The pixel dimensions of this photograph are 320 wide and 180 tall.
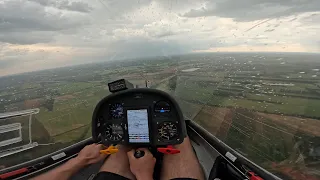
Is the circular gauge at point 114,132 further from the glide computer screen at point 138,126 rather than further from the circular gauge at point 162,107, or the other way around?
the circular gauge at point 162,107

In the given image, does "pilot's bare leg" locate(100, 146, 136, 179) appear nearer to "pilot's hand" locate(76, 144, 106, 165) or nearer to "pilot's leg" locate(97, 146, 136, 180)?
"pilot's leg" locate(97, 146, 136, 180)

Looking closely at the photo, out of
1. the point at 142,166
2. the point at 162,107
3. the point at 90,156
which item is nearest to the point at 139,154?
the point at 142,166

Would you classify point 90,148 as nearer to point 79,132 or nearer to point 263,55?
point 79,132

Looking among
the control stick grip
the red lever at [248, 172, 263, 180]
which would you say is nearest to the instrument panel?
the control stick grip

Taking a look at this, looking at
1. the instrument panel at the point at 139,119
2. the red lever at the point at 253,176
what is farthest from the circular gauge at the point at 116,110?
the red lever at the point at 253,176

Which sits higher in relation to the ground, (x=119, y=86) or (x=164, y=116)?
(x=119, y=86)

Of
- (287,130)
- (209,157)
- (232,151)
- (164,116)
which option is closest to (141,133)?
(164,116)
